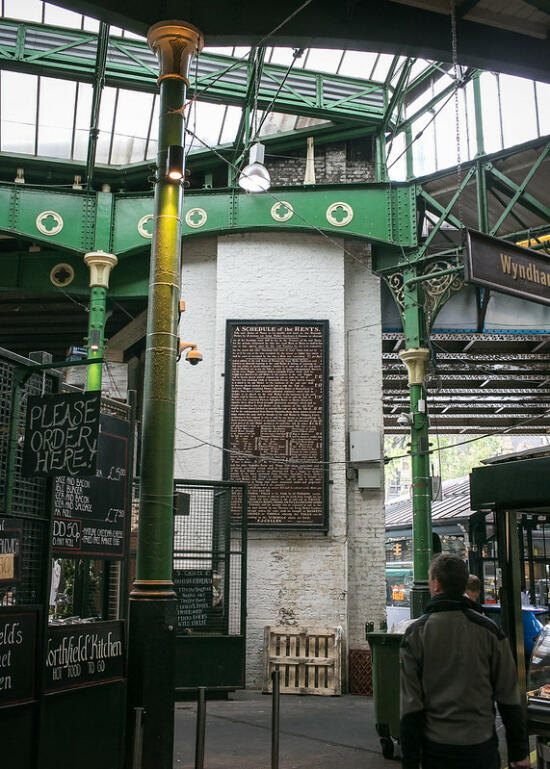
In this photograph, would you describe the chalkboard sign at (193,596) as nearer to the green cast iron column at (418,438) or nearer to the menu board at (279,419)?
the menu board at (279,419)

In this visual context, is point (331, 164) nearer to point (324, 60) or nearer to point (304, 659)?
point (324, 60)

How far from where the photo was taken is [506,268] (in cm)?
692

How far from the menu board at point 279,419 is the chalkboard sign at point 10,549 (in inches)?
327

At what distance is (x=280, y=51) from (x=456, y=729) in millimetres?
15379

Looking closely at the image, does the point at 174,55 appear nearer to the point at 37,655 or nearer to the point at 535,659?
the point at 37,655

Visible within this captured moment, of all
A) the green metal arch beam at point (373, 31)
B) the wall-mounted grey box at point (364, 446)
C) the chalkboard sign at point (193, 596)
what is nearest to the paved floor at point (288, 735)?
the chalkboard sign at point (193, 596)

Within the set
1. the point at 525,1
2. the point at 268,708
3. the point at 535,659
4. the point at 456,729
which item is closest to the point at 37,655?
the point at 456,729

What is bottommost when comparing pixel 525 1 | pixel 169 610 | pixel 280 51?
pixel 169 610

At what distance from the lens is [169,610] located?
6152mm

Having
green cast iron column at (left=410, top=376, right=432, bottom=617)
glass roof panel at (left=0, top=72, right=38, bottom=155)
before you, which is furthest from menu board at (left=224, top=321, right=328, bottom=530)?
glass roof panel at (left=0, top=72, right=38, bottom=155)

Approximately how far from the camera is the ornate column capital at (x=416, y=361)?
15.1 m

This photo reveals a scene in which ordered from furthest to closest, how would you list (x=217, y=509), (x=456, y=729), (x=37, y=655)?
1. (x=217, y=509)
2. (x=37, y=655)
3. (x=456, y=729)

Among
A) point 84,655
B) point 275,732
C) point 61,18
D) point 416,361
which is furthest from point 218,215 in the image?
point 275,732

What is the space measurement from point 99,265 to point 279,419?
16.2ft
